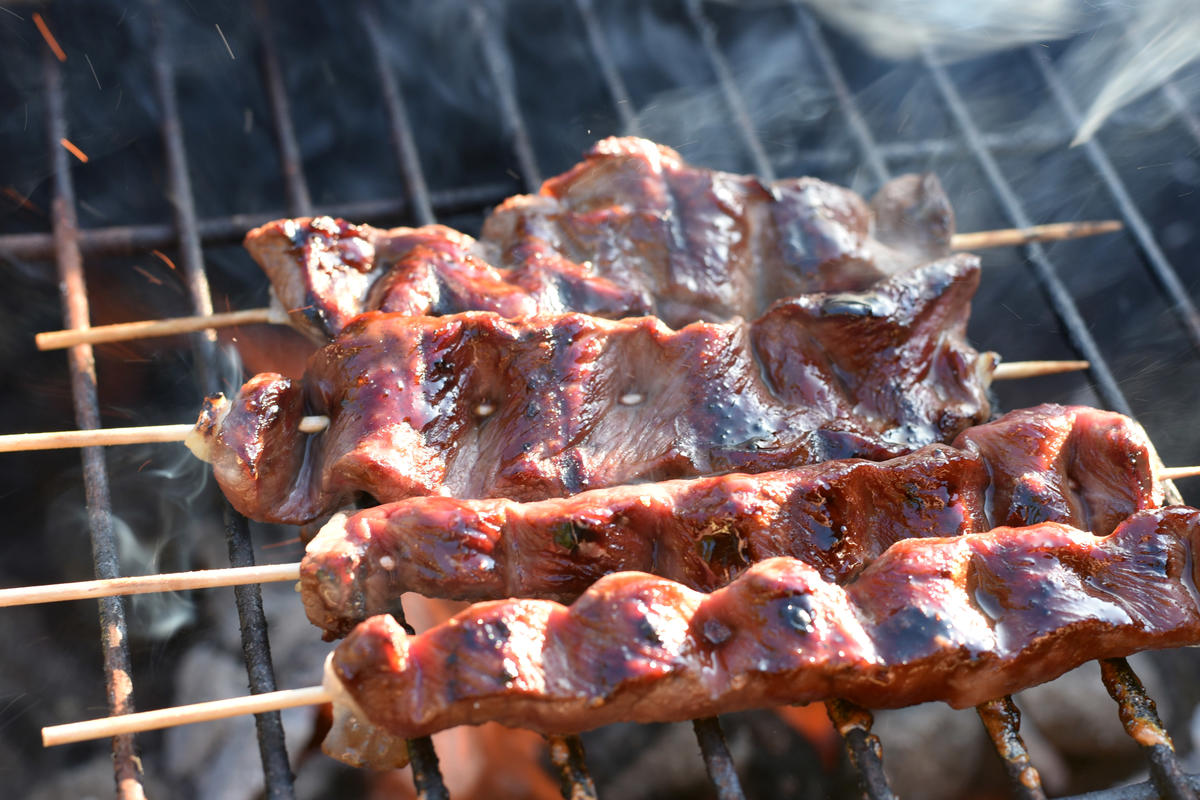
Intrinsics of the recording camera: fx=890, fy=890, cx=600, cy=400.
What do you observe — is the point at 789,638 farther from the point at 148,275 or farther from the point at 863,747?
the point at 148,275

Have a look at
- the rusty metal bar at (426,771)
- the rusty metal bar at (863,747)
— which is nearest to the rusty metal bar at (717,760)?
the rusty metal bar at (863,747)

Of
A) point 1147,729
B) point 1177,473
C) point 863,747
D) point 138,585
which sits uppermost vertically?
point 138,585

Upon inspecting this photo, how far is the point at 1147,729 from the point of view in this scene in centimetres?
222

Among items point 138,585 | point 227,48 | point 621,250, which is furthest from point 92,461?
point 227,48

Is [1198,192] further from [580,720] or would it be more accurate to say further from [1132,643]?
[580,720]

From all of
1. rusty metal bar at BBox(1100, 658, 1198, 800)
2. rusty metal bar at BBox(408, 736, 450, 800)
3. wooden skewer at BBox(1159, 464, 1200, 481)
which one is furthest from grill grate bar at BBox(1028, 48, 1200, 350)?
rusty metal bar at BBox(408, 736, 450, 800)

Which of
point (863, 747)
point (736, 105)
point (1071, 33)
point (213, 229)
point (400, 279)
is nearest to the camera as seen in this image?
point (863, 747)

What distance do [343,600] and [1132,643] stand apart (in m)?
1.97

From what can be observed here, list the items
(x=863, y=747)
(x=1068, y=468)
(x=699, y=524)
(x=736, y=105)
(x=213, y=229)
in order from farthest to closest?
(x=736, y=105) → (x=213, y=229) → (x=1068, y=468) → (x=699, y=524) → (x=863, y=747)

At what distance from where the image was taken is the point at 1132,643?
7.30ft

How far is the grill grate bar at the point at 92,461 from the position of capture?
2205 mm

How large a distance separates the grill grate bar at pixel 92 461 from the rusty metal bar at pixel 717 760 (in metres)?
1.36

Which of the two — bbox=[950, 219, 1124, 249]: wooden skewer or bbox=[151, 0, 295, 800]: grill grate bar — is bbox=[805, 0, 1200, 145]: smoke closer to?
bbox=[950, 219, 1124, 249]: wooden skewer

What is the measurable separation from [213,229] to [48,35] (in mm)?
1235
